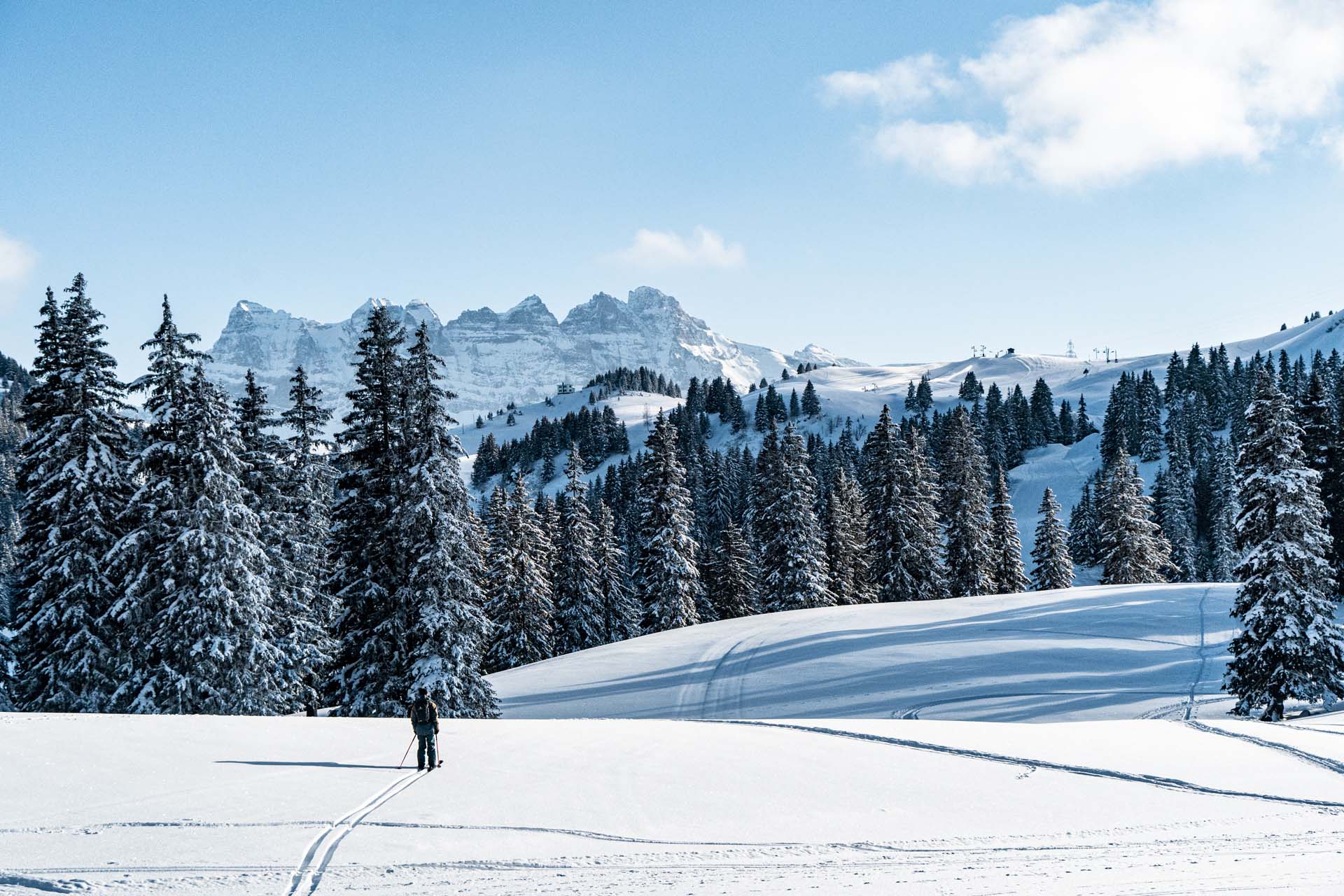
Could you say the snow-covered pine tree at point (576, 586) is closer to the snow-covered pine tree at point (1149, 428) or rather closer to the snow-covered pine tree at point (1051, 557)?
the snow-covered pine tree at point (1051, 557)

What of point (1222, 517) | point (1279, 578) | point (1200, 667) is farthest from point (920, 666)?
point (1222, 517)

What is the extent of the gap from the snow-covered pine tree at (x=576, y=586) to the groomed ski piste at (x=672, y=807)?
33.2 m

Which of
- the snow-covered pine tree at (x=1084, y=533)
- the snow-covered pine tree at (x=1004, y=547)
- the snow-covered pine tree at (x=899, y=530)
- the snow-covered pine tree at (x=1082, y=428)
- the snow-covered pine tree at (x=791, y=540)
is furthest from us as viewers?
the snow-covered pine tree at (x=1082, y=428)

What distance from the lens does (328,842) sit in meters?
10.8

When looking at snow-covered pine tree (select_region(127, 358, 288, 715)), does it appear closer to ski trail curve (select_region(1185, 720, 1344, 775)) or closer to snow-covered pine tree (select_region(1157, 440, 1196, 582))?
ski trail curve (select_region(1185, 720, 1344, 775))

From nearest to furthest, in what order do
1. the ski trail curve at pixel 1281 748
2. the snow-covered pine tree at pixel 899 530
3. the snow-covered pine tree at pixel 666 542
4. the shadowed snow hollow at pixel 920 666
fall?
the ski trail curve at pixel 1281 748 < the shadowed snow hollow at pixel 920 666 < the snow-covered pine tree at pixel 666 542 < the snow-covered pine tree at pixel 899 530

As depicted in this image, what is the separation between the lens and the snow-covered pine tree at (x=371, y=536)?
2670 cm

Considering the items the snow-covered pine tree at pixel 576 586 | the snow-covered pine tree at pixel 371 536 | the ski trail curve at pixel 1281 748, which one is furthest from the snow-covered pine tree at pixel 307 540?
the ski trail curve at pixel 1281 748

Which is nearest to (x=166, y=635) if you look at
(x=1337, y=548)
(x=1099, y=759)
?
(x=1099, y=759)

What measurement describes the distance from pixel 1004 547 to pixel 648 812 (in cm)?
4958

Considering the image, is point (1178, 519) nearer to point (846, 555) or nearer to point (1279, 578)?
point (846, 555)

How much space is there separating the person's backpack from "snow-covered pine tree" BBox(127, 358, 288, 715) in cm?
1318

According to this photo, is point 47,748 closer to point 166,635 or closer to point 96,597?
point 166,635

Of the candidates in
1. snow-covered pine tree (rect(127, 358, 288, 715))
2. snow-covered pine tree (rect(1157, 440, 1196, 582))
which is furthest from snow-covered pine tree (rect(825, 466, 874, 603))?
snow-covered pine tree (rect(127, 358, 288, 715))
